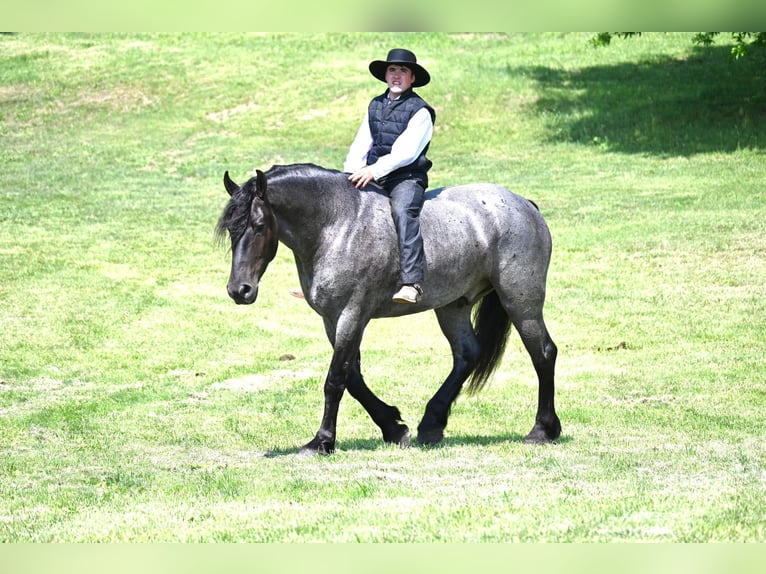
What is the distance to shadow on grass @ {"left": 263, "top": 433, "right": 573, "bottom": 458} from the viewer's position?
9690 millimetres

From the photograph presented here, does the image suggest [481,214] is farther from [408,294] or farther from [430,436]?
→ [430,436]

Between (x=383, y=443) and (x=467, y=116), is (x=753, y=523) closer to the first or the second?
(x=383, y=443)

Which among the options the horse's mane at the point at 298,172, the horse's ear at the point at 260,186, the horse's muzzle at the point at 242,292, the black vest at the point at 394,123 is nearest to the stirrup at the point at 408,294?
the black vest at the point at 394,123

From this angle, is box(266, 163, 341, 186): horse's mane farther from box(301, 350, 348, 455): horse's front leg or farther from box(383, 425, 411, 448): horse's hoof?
box(383, 425, 411, 448): horse's hoof

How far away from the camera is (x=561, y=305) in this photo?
707 inches

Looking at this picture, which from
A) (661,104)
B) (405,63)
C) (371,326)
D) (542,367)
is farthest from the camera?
(661,104)

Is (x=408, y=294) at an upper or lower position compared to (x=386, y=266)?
lower

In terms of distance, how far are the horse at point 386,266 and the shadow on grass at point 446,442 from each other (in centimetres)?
13

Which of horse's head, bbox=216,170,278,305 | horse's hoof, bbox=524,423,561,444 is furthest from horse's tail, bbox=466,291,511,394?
horse's head, bbox=216,170,278,305

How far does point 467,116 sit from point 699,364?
61.9 feet

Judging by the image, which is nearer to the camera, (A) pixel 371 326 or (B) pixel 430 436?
(B) pixel 430 436

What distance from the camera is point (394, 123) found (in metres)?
9.23

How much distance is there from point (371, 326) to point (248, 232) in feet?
29.1

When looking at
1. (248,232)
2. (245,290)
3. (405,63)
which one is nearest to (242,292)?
(245,290)
